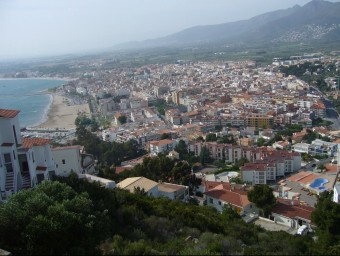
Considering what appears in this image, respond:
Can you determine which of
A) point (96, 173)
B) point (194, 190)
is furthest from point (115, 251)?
point (194, 190)

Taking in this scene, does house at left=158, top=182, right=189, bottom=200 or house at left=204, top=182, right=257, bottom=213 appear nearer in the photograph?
house at left=158, top=182, right=189, bottom=200

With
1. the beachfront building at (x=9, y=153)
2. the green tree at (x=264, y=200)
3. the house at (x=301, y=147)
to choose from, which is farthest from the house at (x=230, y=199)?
the house at (x=301, y=147)

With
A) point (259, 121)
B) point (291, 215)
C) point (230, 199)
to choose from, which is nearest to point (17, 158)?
point (230, 199)

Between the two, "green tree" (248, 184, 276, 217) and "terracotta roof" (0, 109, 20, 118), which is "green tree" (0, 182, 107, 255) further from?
"green tree" (248, 184, 276, 217)

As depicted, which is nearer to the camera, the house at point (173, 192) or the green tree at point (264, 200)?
the green tree at point (264, 200)

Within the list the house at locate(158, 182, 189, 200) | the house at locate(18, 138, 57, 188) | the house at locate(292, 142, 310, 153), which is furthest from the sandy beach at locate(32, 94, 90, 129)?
the house at locate(18, 138, 57, 188)

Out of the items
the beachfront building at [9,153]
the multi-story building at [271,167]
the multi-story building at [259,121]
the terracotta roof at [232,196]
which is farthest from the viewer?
the multi-story building at [259,121]

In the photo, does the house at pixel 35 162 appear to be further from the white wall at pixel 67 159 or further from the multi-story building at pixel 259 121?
the multi-story building at pixel 259 121
